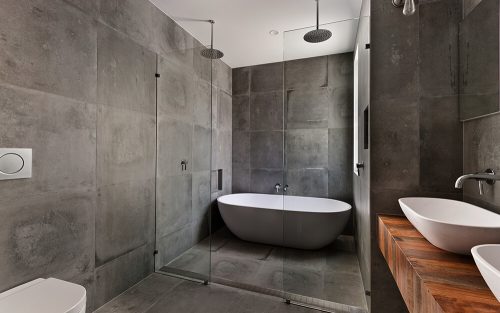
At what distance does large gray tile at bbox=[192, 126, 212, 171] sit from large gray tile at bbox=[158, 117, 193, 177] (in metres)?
0.06

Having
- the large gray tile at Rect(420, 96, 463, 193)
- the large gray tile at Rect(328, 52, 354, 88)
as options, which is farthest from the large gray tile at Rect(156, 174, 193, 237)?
the large gray tile at Rect(420, 96, 463, 193)

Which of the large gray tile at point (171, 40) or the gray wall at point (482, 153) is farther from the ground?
the large gray tile at point (171, 40)

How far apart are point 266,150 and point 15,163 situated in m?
3.06

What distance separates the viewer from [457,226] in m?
0.93

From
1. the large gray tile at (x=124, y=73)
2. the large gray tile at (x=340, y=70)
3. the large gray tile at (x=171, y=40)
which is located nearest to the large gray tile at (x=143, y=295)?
the large gray tile at (x=124, y=73)

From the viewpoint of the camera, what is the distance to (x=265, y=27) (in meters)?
2.93

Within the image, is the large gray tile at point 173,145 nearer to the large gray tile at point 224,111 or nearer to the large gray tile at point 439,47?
the large gray tile at point 224,111

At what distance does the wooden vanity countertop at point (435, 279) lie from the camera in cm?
72

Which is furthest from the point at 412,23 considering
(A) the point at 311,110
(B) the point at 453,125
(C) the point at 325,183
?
(C) the point at 325,183

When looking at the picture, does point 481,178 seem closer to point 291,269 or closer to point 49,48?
point 291,269

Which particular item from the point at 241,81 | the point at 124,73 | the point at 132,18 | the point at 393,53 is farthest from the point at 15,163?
the point at 241,81

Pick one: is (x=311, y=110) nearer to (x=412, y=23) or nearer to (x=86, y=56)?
(x=412, y=23)

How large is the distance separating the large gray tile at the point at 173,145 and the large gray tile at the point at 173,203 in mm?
103

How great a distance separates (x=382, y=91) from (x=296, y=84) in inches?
40.9
